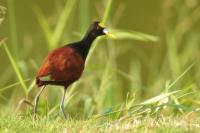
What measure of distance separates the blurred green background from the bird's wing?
335 millimetres

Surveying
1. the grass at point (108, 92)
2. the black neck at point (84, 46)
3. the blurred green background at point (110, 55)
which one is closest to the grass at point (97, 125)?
the grass at point (108, 92)

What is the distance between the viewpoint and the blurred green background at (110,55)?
6895 millimetres

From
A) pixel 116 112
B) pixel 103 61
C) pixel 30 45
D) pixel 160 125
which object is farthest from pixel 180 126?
pixel 30 45

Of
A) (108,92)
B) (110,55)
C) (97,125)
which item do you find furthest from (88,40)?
(110,55)

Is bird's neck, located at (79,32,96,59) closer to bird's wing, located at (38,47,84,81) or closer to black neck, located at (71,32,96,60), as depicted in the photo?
black neck, located at (71,32,96,60)

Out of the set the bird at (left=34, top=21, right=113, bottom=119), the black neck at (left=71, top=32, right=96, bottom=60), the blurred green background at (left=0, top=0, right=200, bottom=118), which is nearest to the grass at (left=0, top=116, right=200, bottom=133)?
the bird at (left=34, top=21, right=113, bottom=119)

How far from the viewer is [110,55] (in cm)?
760

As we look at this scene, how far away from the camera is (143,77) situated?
1134 centimetres

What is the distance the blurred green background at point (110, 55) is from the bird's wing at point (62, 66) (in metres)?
0.34

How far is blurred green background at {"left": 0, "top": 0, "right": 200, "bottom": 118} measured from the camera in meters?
6.89

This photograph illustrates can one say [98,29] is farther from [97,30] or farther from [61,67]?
[61,67]

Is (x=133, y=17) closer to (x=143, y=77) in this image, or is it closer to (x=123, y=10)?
(x=123, y=10)

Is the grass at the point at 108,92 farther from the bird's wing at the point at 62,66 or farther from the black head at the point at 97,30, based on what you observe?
the black head at the point at 97,30

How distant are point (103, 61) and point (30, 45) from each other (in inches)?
49.3
